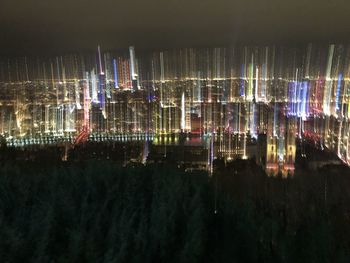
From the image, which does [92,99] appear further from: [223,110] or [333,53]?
[333,53]

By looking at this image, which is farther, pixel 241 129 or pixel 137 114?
pixel 137 114

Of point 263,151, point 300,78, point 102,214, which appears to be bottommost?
point 263,151

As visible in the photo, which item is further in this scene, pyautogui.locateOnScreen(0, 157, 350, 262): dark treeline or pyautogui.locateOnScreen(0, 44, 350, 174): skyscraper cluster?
pyautogui.locateOnScreen(0, 44, 350, 174): skyscraper cluster

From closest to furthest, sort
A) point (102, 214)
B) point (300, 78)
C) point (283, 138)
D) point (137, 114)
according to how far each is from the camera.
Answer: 1. point (102, 214)
2. point (283, 138)
3. point (137, 114)
4. point (300, 78)

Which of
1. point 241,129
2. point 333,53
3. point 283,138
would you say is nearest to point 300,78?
point 333,53

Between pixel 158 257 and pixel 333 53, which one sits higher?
pixel 333 53

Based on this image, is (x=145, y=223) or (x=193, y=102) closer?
(x=145, y=223)

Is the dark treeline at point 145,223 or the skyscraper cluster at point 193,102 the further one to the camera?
the skyscraper cluster at point 193,102

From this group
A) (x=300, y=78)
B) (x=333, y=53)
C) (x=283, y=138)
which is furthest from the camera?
(x=300, y=78)
